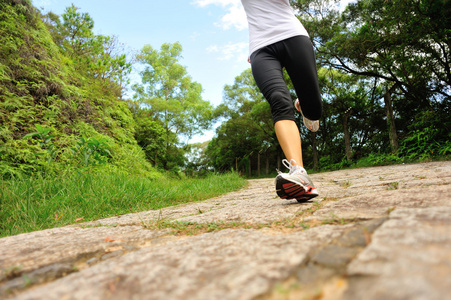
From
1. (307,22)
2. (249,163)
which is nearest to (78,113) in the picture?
(307,22)

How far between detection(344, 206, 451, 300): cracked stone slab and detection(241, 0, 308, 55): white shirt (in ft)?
5.43

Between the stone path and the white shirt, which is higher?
the white shirt

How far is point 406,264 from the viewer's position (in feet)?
1.56

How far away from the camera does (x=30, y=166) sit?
3.45 metres

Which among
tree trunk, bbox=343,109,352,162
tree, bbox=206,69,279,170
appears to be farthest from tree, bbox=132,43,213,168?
tree trunk, bbox=343,109,352,162

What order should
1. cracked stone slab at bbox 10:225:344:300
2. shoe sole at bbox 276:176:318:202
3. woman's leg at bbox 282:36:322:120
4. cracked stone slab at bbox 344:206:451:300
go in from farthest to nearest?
woman's leg at bbox 282:36:322:120, shoe sole at bbox 276:176:318:202, cracked stone slab at bbox 10:225:344:300, cracked stone slab at bbox 344:206:451:300

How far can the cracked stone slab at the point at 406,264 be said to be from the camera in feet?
1.32

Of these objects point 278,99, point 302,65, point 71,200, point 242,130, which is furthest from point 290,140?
point 242,130

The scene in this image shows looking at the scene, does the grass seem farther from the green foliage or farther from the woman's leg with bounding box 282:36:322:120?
the woman's leg with bounding box 282:36:322:120

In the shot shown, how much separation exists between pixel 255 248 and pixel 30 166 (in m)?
3.83

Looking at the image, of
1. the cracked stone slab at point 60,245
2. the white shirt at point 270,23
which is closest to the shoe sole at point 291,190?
the cracked stone slab at point 60,245

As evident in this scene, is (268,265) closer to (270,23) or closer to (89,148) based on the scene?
(270,23)

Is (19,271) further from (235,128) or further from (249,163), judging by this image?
(249,163)

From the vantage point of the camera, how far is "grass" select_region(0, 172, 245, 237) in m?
2.01
